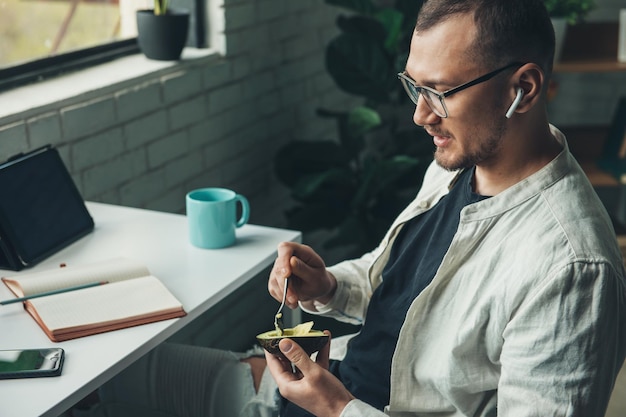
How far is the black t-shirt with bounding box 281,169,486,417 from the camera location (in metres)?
1.40

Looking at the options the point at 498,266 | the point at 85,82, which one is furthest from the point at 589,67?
the point at 498,266

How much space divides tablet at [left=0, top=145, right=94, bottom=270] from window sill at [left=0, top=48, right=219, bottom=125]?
0.66 ft

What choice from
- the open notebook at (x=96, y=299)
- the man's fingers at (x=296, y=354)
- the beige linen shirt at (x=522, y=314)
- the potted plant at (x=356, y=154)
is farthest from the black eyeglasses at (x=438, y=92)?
the potted plant at (x=356, y=154)

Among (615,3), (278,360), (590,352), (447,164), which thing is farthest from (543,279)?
(615,3)

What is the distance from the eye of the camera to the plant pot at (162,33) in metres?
2.28

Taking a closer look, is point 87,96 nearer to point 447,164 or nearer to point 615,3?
point 447,164

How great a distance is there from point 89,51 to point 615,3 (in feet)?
7.31

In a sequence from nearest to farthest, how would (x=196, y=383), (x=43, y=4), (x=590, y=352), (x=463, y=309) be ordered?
1. (x=590, y=352)
2. (x=463, y=309)
3. (x=196, y=383)
4. (x=43, y=4)

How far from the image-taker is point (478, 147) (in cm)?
126

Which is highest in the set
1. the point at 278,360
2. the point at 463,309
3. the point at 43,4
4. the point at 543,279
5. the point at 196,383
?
the point at 43,4

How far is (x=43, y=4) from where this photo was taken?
2135mm

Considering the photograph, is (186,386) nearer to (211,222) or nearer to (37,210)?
(211,222)

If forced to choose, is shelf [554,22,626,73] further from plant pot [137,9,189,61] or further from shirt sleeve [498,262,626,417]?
shirt sleeve [498,262,626,417]

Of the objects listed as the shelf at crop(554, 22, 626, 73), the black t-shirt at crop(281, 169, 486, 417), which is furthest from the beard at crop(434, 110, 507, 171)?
the shelf at crop(554, 22, 626, 73)
